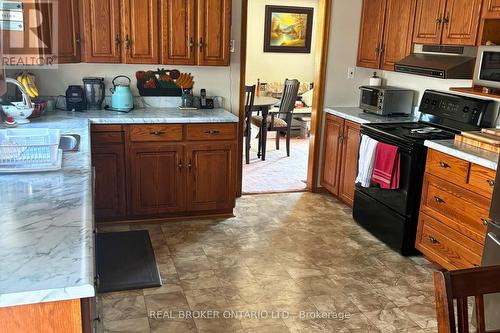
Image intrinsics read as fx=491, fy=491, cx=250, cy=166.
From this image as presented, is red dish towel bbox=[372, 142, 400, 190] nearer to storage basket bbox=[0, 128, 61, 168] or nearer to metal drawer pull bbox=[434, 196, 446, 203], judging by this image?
metal drawer pull bbox=[434, 196, 446, 203]

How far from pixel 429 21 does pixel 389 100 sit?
774 millimetres

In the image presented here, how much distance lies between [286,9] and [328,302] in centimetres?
615

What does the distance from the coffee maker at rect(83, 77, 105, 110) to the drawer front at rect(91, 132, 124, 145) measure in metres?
0.49

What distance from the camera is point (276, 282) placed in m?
3.17

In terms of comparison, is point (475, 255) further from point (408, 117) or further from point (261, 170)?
point (261, 170)

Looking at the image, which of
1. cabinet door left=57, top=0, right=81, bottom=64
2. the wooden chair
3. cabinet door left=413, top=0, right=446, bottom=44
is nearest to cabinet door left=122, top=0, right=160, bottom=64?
cabinet door left=57, top=0, right=81, bottom=64

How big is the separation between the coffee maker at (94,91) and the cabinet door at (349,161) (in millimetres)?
2170

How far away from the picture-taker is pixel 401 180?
3541 mm

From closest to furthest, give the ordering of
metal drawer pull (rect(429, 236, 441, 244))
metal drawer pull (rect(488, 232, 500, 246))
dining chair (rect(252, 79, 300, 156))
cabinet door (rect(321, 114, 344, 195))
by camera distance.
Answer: metal drawer pull (rect(488, 232, 500, 246))
metal drawer pull (rect(429, 236, 441, 244))
cabinet door (rect(321, 114, 344, 195))
dining chair (rect(252, 79, 300, 156))

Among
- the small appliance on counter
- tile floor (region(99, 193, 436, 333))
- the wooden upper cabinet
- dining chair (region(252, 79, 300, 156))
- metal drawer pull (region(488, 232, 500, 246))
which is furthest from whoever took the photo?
dining chair (region(252, 79, 300, 156))

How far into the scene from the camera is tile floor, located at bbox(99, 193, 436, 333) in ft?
8.93

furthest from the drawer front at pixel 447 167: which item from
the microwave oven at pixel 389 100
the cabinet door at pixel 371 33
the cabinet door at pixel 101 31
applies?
the cabinet door at pixel 101 31

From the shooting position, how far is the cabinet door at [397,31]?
404 cm

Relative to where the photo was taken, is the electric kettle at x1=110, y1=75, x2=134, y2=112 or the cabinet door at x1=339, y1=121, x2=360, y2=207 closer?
the electric kettle at x1=110, y1=75, x2=134, y2=112
